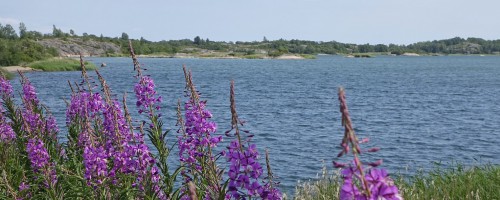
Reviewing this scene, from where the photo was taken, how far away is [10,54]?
294 feet

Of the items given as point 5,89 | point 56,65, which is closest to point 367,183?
point 5,89

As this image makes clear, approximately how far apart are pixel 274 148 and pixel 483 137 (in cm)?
1134

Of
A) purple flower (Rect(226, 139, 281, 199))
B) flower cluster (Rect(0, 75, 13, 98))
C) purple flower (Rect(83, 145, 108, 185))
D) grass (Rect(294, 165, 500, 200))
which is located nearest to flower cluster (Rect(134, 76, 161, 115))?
purple flower (Rect(83, 145, 108, 185))

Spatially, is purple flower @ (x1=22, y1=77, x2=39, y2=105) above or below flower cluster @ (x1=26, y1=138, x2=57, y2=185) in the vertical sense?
above

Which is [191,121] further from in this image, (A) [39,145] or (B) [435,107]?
(B) [435,107]

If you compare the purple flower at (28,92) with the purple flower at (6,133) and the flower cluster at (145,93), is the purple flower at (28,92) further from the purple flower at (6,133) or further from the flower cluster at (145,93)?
the flower cluster at (145,93)

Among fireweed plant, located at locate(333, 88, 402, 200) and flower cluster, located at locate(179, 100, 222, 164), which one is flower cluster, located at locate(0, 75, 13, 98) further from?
fireweed plant, located at locate(333, 88, 402, 200)

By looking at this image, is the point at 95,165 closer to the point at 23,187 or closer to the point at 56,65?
the point at 23,187

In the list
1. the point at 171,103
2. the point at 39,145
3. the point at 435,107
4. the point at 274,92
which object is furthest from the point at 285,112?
the point at 39,145

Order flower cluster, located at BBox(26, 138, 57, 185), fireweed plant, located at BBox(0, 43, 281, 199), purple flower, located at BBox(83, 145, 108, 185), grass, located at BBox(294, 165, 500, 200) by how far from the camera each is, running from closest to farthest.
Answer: fireweed plant, located at BBox(0, 43, 281, 199)
purple flower, located at BBox(83, 145, 108, 185)
flower cluster, located at BBox(26, 138, 57, 185)
grass, located at BBox(294, 165, 500, 200)

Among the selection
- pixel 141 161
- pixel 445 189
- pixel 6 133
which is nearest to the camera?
pixel 141 161

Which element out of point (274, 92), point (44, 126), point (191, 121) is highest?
point (191, 121)

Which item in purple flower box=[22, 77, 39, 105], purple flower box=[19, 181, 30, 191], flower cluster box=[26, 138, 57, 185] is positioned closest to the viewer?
flower cluster box=[26, 138, 57, 185]

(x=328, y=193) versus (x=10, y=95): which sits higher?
(x=10, y=95)
